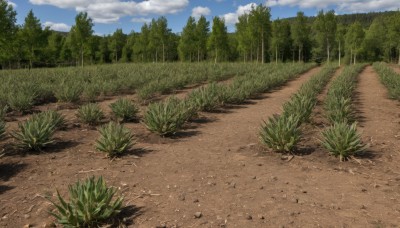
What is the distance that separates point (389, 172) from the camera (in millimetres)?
5586

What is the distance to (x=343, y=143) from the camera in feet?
19.6

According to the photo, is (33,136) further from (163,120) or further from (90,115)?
(163,120)

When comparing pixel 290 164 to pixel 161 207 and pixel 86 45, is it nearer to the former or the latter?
pixel 161 207

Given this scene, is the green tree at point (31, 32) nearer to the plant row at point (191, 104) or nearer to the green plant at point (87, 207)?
the plant row at point (191, 104)

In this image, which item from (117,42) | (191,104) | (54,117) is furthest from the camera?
(117,42)

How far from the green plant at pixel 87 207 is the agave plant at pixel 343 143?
3739 millimetres

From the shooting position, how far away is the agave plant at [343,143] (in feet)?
19.6

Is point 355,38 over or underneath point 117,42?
underneath

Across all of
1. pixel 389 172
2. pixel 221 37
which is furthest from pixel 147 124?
pixel 221 37

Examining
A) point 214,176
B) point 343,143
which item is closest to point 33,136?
point 214,176

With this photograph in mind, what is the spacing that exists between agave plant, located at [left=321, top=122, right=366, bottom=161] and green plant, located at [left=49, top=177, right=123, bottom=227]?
374 cm

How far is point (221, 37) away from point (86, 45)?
54.6 feet

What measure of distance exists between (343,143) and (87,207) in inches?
165

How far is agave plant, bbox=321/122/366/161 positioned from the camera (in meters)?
5.96
